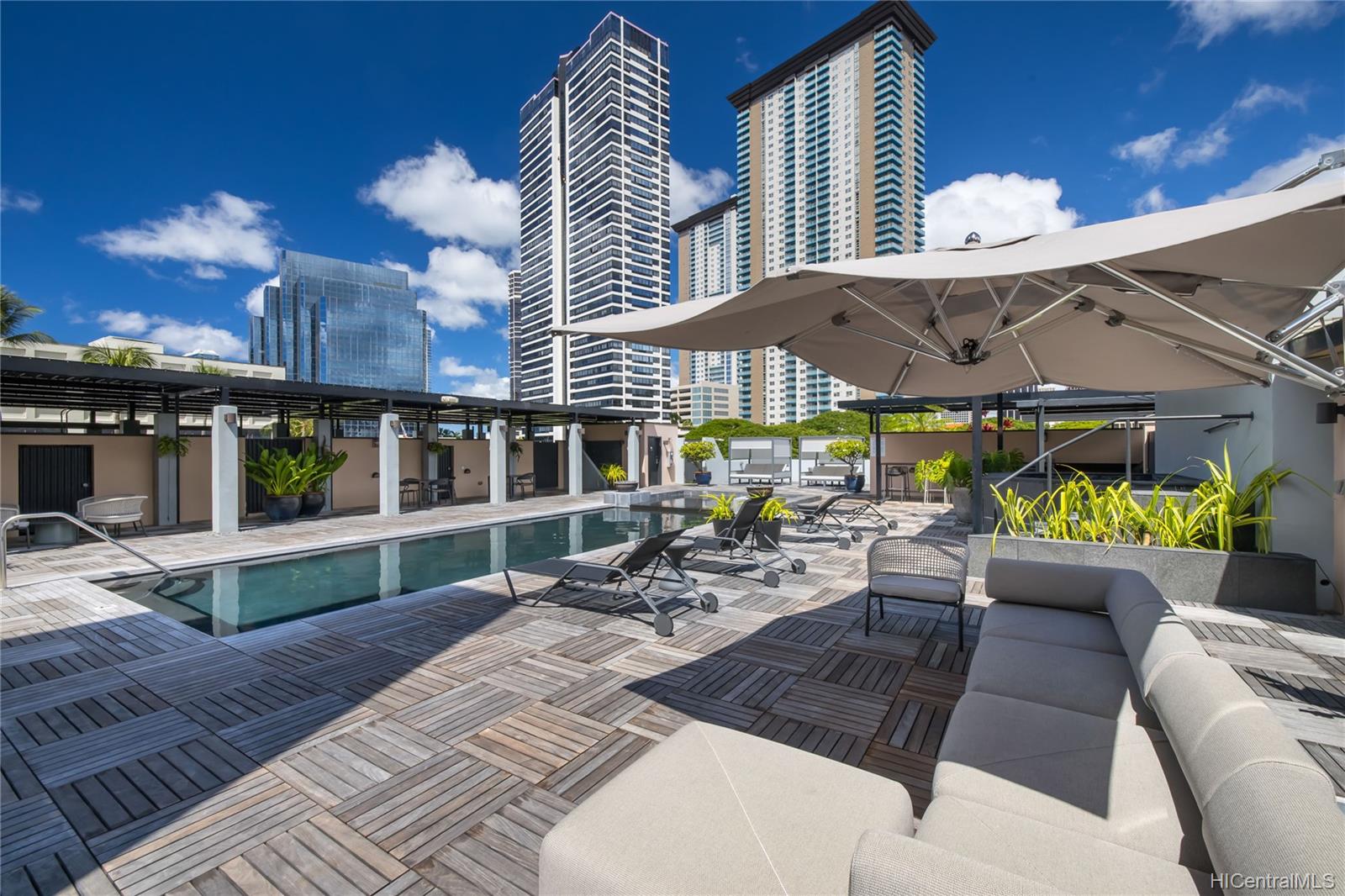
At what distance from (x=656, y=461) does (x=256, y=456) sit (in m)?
12.8

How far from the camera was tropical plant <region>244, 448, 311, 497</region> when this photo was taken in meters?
11.9

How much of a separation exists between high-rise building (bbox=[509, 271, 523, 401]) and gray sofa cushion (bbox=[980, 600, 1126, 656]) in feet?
374

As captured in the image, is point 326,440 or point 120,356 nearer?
point 326,440

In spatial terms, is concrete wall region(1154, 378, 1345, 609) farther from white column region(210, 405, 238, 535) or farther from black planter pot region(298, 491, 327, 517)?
black planter pot region(298, 491, 327, 517)

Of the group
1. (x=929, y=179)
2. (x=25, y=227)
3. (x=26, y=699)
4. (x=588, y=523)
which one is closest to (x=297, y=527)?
(x=588, y=523)

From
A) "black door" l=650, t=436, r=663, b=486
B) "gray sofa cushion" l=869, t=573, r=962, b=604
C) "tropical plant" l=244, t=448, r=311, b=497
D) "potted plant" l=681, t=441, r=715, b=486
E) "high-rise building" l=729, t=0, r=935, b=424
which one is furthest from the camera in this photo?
"high-rise building" l=729, t=0, r=935, b=424

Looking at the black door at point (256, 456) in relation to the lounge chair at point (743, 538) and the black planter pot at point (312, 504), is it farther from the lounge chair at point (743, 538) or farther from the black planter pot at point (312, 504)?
the lounge chair at point (743, 538)

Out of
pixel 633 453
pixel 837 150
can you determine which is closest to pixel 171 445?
pixel 633 453

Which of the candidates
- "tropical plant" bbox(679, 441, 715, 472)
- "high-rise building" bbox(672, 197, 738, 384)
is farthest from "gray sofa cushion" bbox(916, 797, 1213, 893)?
"high-rise building" bbox(672, 197, 738, 384)

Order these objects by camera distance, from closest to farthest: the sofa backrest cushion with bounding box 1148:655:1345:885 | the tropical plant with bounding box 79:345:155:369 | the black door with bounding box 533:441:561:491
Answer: the sofa backrest cushion with bounding box 1148:655:1345:885, the black door with bounding box 533:441:561:491, the tropical plant with bounding box 79:345:155:369

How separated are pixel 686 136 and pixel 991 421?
8205 cm

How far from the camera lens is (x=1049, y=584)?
3439 mm

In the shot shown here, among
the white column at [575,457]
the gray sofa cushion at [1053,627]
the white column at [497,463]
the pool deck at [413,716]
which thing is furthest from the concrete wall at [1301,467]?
the white column at [575,457]

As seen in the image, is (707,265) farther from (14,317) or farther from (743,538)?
(743,538)
